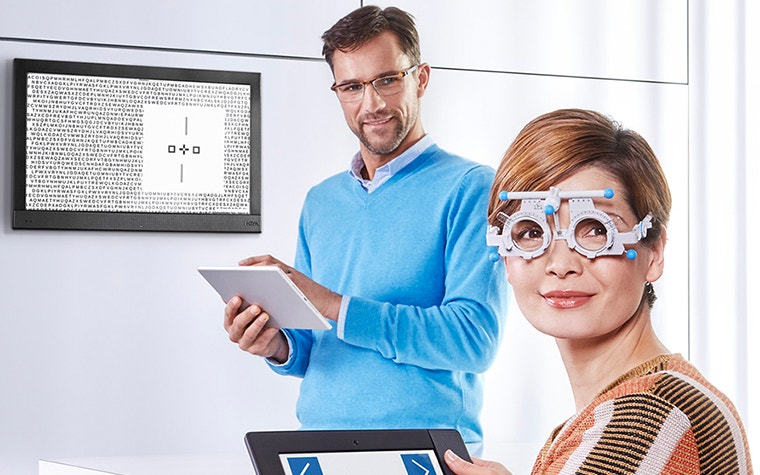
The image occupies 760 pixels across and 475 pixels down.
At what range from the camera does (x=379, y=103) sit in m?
2.36

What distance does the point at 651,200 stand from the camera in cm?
125

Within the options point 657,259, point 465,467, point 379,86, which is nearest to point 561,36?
point 379,86

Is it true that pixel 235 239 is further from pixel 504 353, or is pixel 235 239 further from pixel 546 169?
pixel 546 169

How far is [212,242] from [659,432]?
250 cm

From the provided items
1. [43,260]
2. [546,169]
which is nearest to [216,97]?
[43,260]

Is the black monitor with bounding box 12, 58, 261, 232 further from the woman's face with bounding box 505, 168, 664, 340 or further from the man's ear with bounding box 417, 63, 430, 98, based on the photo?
the woman's face with bounding box 505, 168, 664, 340

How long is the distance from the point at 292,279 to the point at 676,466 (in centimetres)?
124

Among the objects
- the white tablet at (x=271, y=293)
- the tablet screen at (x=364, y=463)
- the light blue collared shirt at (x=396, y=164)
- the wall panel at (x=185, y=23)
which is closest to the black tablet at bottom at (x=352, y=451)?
the tablet screen at (x=364, y=463)

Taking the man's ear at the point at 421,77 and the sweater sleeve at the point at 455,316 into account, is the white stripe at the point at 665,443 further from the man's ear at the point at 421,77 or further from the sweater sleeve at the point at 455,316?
the man's ear at the point at 421,77

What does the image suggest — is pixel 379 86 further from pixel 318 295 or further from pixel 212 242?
pixel 212 242

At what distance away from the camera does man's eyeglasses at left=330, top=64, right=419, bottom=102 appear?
7.79ft

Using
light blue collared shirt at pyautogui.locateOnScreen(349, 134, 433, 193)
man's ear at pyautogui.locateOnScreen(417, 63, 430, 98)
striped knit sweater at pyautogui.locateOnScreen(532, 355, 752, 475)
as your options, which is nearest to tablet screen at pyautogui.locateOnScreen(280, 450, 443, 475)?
striped knit sweater at pyautogui.locateOnScreen(532, 355, 752, 475)

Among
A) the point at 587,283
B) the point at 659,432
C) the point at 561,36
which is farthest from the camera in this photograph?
the point at 561,36

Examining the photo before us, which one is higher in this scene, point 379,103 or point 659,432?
point 379,103
